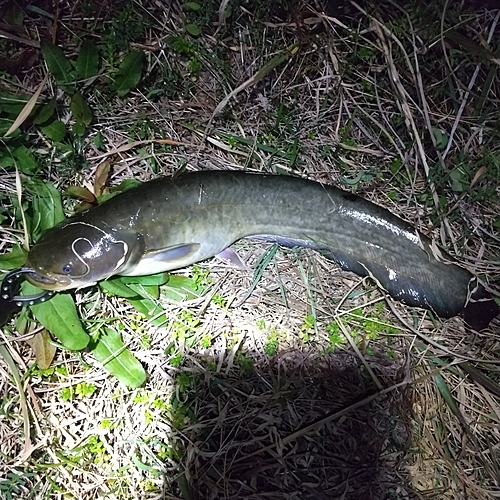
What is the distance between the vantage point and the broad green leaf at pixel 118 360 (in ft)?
7.78

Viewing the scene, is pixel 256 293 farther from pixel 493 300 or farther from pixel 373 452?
pixel 493 300

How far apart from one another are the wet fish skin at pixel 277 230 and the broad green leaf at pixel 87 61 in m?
0.69

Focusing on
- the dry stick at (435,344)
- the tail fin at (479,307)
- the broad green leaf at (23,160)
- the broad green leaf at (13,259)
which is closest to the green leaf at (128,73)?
the broad green leaf at (23,160)

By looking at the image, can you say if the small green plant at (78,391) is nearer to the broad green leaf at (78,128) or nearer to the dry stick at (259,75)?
the broad green leaf at (78,128)

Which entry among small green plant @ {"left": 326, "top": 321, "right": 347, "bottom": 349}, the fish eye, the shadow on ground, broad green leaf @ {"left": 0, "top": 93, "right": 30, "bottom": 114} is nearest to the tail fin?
the shadow on ground

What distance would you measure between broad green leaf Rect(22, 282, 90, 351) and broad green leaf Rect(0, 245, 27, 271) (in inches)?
3.8

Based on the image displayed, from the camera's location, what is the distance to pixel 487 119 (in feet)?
9.24

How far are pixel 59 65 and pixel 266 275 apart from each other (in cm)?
145

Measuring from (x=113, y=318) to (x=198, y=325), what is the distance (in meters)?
0.39

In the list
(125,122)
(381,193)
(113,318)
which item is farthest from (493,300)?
(125,122)

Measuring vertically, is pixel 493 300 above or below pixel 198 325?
above

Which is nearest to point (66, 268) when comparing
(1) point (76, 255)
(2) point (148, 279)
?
(1) point (76, 255)

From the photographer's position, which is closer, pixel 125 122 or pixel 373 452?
pixel 373 452

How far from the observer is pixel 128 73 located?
8.84 ft
